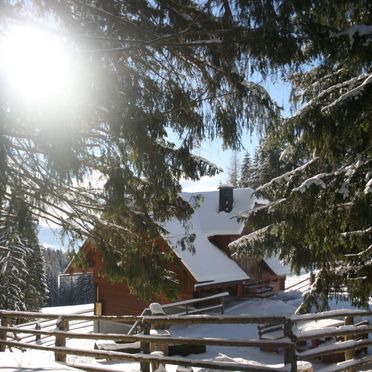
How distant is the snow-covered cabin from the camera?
69.3 feet

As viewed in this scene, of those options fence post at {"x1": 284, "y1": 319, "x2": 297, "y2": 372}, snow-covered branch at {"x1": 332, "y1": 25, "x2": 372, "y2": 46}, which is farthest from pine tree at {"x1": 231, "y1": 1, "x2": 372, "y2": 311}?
fence post at {"x1": 284, "y1": 319, "x2": 297, "y2": 372}

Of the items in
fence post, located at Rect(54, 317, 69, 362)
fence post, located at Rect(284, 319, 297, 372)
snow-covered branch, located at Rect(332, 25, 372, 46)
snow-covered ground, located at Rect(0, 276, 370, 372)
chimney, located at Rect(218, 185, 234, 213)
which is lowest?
snow-covered ground, located at Rect(0, 276, 370, 372)

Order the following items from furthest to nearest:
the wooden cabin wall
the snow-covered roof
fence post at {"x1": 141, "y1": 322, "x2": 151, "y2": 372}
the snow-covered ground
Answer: the wooden cabin wall → the snow-covered roof → the snow-covered ground → fence post at {"x1": 141, "y1": 322, "x2": 151, "y2": 372}

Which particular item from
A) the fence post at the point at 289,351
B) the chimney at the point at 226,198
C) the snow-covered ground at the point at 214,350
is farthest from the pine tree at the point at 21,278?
the fence post at the point at 289,351

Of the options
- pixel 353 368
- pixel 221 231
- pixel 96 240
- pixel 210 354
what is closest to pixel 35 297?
pixel 221 231

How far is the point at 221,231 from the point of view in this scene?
80.1 ft

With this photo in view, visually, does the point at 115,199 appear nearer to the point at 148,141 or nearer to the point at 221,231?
the point at 148,141

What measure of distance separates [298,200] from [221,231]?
17.2 metres

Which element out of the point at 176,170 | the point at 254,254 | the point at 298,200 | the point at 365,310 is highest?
the point at 176,170

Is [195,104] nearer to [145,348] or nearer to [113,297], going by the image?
[145,348]

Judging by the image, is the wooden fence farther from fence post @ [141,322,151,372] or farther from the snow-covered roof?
the snow-covered roof

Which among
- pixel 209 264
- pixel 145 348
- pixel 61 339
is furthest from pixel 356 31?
pixel 209 264

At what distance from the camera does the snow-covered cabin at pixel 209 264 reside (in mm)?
21109

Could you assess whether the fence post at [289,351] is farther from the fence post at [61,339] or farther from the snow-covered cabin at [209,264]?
the snow-covered cabin at [209,264]
